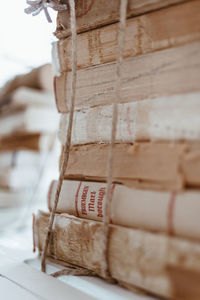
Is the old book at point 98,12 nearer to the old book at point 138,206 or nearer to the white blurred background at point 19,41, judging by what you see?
the old book at point 138,206

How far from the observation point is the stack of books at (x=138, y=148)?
19.9 inches

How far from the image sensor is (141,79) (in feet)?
1.94

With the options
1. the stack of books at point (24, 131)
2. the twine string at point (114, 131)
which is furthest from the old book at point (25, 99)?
the twine string at point (114, 131)

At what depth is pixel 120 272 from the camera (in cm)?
58

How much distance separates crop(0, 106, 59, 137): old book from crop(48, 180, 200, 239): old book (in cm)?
98

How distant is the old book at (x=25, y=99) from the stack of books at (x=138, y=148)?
902mm

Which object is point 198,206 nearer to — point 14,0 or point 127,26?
point 127,26

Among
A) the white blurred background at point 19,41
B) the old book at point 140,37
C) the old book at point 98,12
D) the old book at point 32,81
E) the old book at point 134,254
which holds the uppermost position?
the white blurred background at point 19,41

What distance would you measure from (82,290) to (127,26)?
53 cm

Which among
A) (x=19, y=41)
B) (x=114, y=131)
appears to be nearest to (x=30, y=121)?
(x=19, y=41)

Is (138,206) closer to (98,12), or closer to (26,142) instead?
(98,12)

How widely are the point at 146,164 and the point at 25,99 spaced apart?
1.18m

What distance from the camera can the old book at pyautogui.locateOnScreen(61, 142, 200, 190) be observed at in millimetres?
516

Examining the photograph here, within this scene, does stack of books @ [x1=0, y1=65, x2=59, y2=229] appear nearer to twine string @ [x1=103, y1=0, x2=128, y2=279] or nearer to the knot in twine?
the knot in twine
